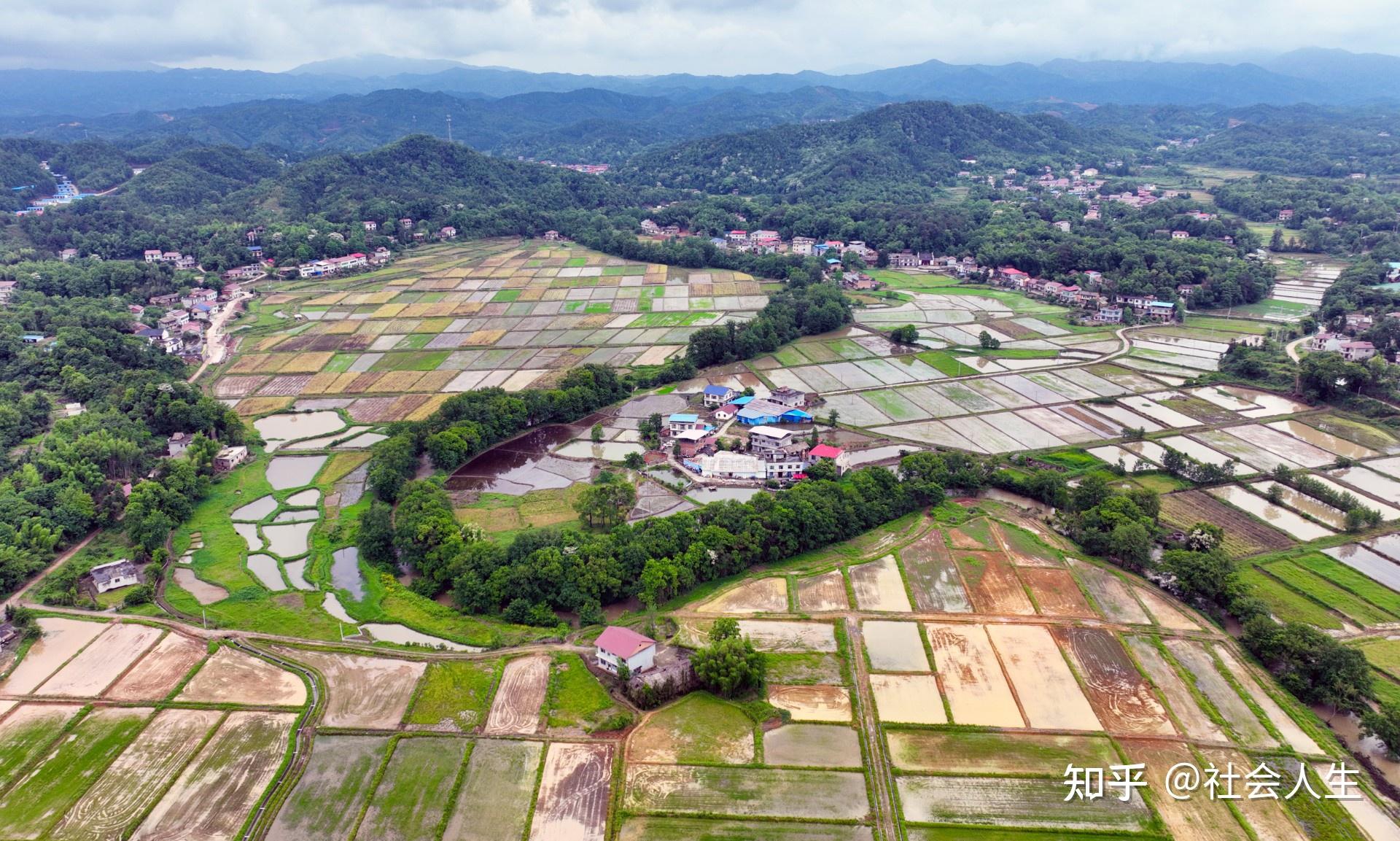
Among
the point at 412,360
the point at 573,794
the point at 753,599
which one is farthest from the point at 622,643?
the point at 412,360

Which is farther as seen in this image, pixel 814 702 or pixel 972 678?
pixel 972 678

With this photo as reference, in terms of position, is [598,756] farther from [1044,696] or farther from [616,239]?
[616,239]

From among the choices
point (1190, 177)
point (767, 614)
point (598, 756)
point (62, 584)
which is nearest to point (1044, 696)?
point (767, 614)

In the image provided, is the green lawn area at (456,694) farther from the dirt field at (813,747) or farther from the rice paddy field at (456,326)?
the rice paddy field at (456,326)

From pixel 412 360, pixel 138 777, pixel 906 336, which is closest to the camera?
pixel 138 777

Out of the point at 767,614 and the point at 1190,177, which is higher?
the point at 1190,177

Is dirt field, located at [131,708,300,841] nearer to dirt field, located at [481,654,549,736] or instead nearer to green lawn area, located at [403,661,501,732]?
green lawn area, located at [403,661,501,732]

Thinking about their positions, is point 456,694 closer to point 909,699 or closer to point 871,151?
point 909,699

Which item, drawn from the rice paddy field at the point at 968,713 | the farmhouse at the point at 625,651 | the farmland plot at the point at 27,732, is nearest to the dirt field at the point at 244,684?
the farmland plot at the point at 27,732
